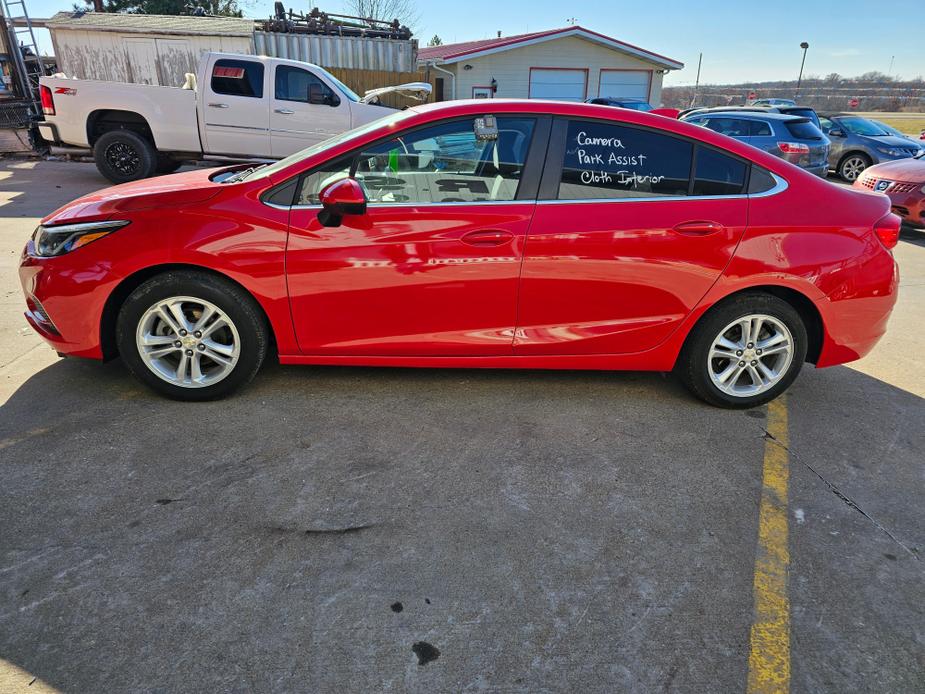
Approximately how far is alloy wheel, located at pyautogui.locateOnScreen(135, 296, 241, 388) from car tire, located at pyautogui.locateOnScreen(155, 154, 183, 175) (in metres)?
8.49

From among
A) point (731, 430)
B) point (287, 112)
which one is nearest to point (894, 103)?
point (287, 112)

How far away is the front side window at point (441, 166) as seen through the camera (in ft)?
11.3

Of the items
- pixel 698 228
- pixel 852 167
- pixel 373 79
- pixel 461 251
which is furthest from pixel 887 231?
pixel 373 79

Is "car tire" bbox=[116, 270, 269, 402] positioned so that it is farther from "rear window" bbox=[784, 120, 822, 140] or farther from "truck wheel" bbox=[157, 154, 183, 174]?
"rear window" bbox=[784, 120, 822, 140]

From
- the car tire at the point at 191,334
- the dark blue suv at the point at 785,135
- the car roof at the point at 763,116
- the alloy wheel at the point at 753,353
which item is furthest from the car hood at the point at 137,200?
the car roof at the point at 763,116

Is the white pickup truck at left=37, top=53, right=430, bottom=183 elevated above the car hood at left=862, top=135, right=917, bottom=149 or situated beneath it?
elevated above

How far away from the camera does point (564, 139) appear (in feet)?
11.5

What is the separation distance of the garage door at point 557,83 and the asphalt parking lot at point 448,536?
23.3 meters

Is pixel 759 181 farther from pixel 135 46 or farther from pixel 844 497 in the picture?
pixel 135 46

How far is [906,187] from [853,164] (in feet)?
20.8

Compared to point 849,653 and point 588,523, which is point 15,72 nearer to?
point 588,523

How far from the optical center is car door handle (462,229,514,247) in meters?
3.41

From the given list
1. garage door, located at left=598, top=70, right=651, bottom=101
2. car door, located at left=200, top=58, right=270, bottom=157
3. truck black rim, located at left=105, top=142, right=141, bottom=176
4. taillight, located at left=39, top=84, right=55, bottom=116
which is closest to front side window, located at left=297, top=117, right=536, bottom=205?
car door, located at left=200, top=58, right=270, bottom=157

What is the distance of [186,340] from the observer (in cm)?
356
